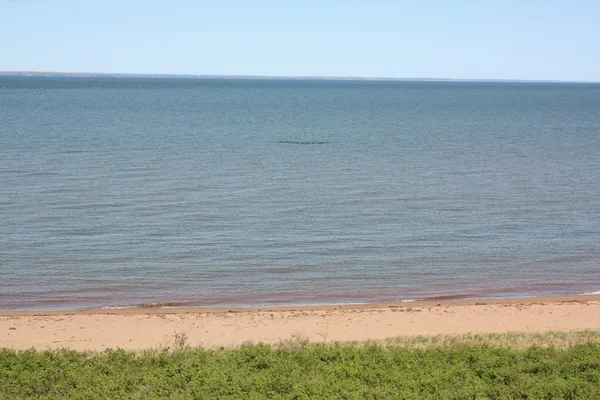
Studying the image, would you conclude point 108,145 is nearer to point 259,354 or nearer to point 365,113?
point 259,354

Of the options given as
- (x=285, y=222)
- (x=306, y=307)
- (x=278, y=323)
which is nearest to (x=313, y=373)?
(x=278, y=323)

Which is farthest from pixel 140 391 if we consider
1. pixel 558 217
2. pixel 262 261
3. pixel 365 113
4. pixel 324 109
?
pixel 324 109

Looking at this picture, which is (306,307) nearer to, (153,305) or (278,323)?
(278,323)

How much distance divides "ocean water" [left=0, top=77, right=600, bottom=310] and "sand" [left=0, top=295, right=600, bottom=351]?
58.1 inches

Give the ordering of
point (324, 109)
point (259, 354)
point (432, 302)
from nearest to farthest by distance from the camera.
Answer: point (259, 354), point (432, 302), point (324, 109)

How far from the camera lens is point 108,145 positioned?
56.5 meters

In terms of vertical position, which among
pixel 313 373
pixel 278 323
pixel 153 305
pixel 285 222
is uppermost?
pixel 313 373

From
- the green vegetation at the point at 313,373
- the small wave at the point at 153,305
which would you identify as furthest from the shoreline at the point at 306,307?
the green vegetation at the point at 313,373

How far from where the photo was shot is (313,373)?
1319 centimetres

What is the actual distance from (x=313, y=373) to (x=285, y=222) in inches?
703

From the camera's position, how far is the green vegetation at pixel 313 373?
12.3 m

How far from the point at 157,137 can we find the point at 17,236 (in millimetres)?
37102

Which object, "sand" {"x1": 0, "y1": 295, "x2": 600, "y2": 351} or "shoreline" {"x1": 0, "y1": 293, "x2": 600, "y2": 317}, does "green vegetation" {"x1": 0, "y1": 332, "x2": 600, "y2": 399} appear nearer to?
"sand" {"x1": 0, "y1": 295, "x2": 600, "y2": 351}

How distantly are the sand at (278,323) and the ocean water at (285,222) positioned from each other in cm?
147
